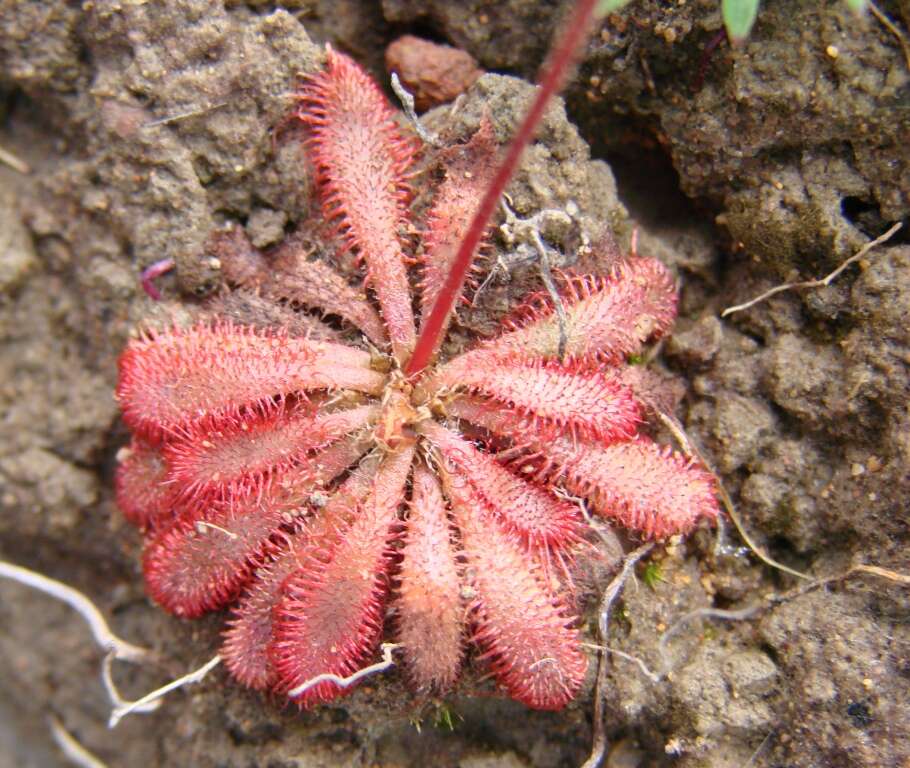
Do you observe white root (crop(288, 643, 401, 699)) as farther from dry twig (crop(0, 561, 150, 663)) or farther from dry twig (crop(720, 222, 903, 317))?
dry twig (crop(720, 222, 903, 317))

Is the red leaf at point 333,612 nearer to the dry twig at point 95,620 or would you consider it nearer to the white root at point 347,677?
the white root at point 347,677

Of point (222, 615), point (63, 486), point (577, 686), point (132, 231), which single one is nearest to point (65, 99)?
point (132, 231)

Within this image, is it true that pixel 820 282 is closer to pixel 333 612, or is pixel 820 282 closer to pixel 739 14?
pixel 739 14

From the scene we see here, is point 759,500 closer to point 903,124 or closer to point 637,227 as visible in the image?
point 637,227

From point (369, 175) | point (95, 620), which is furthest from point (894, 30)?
point (95, 620)

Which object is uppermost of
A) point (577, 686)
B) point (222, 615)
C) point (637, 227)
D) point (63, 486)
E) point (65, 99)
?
point (637, 227)

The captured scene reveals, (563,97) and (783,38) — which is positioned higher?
(783,38)

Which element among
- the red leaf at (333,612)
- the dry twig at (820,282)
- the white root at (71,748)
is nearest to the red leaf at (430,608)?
the red leaf at (333,612)
